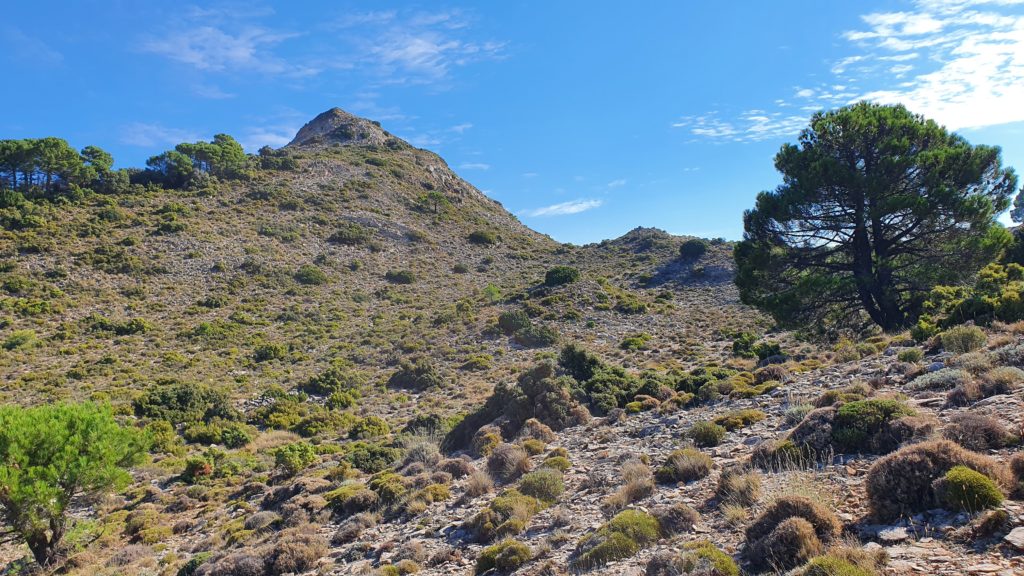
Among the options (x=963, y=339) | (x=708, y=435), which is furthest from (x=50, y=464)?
(x=963, y=339)

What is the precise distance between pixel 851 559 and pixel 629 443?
26.9 feet

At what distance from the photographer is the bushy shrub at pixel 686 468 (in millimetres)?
9344

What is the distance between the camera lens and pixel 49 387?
27.2 m

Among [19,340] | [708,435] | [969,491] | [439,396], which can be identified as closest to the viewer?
[969,491]

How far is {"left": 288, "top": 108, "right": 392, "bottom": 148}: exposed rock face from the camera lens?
11000 cm

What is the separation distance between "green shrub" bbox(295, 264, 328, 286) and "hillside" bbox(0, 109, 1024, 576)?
0.24m

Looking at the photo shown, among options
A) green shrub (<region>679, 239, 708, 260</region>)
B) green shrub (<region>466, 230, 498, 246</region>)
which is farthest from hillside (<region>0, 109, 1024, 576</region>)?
green shrub (<region>466, 230, 498, 246</region>)

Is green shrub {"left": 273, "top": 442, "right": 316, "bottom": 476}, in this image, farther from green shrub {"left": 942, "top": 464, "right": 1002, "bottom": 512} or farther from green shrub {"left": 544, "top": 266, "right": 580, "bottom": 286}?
green shrub {"left": 544, "top": 266, "right": 580, "bottom": 286}

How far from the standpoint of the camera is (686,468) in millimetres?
9422

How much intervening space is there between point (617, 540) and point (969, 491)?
4037mm

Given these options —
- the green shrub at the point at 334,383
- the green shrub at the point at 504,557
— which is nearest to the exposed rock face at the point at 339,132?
the green shrub at the point at 334,383

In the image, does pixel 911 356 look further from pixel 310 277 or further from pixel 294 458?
pixel 310 277

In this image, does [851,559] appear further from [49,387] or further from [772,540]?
[49,387]

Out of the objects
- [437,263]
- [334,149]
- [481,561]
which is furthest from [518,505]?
[334,149]
